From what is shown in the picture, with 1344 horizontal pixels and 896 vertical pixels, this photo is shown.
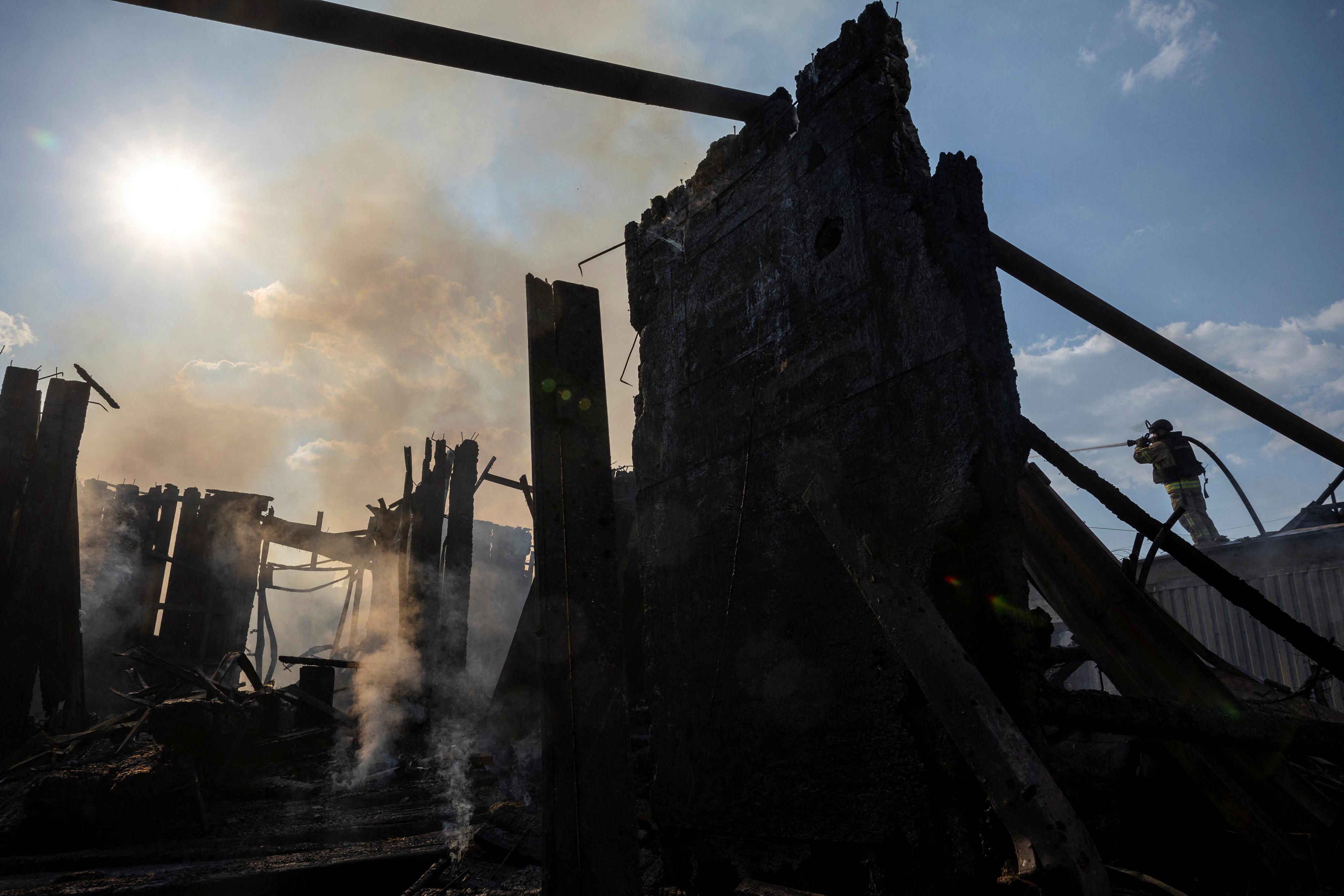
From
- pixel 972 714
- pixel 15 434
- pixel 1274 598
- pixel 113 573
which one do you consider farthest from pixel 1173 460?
pixel 113 573

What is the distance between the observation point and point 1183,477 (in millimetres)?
10719

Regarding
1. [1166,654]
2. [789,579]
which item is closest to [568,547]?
[789,579]

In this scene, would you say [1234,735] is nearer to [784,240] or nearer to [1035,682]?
[1035,682]

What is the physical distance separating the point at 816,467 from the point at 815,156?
1.58 meters

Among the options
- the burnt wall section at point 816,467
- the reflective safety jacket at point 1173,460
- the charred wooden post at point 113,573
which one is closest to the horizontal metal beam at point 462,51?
the burnt wall section at point 816,467

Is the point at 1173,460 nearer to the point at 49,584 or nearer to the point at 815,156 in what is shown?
the point at 815,156

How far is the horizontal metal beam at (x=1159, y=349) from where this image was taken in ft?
14.1

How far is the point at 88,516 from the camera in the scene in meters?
15.3

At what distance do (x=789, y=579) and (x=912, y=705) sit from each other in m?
0.75

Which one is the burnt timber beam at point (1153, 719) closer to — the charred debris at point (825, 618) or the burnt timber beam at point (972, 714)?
the charred debris at point (825, 618)

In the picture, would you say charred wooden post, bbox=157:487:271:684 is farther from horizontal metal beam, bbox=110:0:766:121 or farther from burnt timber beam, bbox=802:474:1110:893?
burnt timber beam, bbox=802:474:1110:893

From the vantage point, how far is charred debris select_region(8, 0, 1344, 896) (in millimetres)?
1963

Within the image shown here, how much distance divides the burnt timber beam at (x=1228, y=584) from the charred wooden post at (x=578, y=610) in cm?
203

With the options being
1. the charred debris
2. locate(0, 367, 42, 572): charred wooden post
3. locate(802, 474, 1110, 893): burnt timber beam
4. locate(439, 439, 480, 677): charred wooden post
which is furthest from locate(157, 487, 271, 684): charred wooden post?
locate(802, 474, 1110, 893): burnt timber beam
